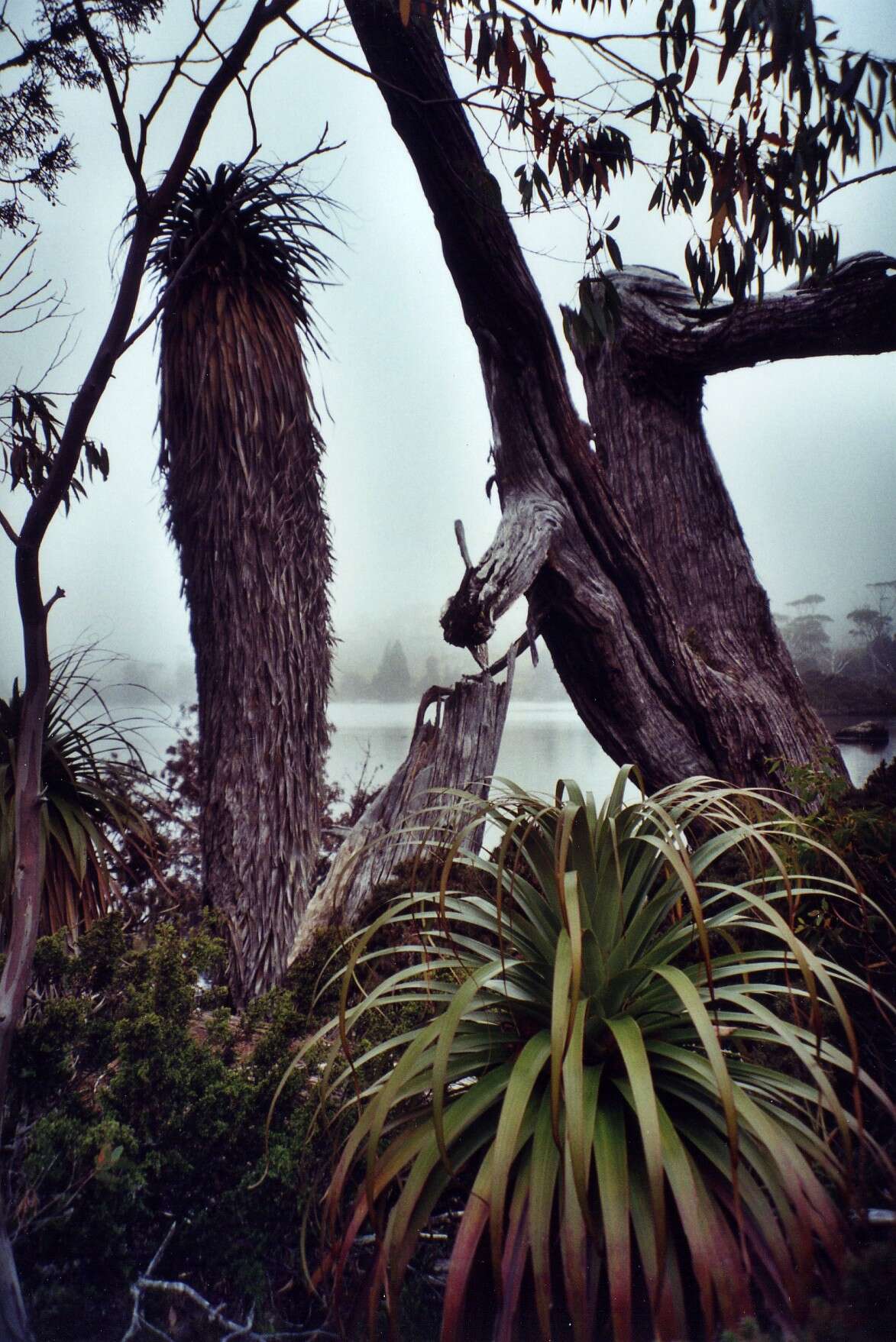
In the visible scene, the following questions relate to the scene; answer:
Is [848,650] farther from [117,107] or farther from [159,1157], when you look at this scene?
[117,107]

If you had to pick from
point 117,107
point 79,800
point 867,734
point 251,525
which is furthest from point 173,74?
point 867,734

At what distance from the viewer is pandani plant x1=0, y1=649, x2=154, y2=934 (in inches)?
80.2

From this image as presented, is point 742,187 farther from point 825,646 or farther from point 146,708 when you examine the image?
point 146,708

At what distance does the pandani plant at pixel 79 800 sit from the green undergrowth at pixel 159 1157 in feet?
1.16

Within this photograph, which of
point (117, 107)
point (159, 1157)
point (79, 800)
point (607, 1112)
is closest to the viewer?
point (607, 1112)

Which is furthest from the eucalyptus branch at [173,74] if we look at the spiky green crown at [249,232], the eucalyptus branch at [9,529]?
the eucalyptus branch at [9,529]

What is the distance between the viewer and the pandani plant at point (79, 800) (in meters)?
Answer: 2.04

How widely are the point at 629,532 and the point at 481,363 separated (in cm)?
71

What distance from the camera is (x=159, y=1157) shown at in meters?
1.52

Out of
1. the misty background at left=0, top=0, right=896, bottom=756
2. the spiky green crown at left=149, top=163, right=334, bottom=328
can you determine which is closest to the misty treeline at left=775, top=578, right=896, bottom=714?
the misty background at left=0, top=0, right=896, bottom=756

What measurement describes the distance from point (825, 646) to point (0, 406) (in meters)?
A: 2.12

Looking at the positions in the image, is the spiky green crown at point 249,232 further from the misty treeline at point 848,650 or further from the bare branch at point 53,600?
the misty treeline at point 848,650

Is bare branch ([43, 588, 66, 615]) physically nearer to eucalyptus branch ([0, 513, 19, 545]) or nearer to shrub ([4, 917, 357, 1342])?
eucalyptus branch ([0, 513, 19, 545])

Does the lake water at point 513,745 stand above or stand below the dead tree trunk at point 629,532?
below
